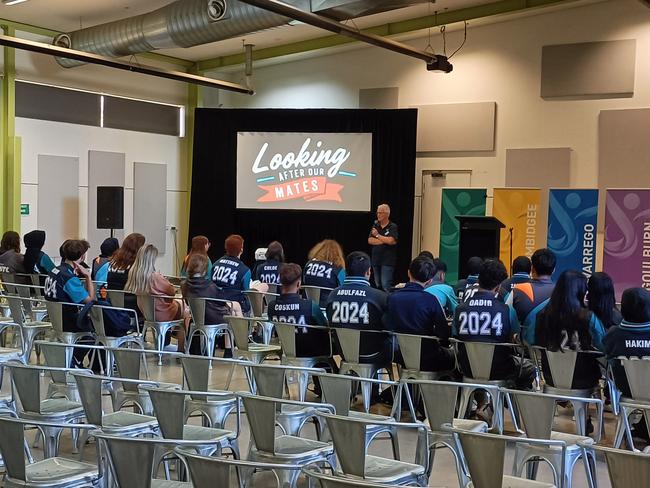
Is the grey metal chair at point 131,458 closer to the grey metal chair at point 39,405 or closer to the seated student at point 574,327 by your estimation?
the grey metal chair at point 39,405

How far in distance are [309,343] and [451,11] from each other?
287 inches

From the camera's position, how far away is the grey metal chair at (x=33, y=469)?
112 inches

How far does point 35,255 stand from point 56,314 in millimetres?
2391

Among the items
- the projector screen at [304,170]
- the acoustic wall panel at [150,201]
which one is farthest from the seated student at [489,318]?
the acoustic wall panel at [150,201]

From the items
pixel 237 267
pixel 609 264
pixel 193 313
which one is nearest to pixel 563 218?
pixel 609 264

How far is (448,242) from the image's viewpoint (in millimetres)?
11945

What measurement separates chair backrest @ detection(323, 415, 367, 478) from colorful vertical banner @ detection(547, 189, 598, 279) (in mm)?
7519

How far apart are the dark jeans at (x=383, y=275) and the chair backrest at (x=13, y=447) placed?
8.71 meters

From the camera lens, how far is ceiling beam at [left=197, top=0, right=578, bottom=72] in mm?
10819

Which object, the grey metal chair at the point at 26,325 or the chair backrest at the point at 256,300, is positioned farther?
the chair backrest at the point at 256,300

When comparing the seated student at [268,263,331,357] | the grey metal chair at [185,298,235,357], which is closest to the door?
the grey metal chair at [185,298,235,357]

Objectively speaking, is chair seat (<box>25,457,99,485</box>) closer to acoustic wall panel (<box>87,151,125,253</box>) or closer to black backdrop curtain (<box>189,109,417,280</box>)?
black backdrop curtain (<box>189,109,417,280</box>)

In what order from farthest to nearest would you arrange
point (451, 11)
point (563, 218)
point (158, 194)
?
point (158, 194) < point (451, 11) < point (563, 218)

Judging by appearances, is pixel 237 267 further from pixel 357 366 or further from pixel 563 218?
pixel 563 218
